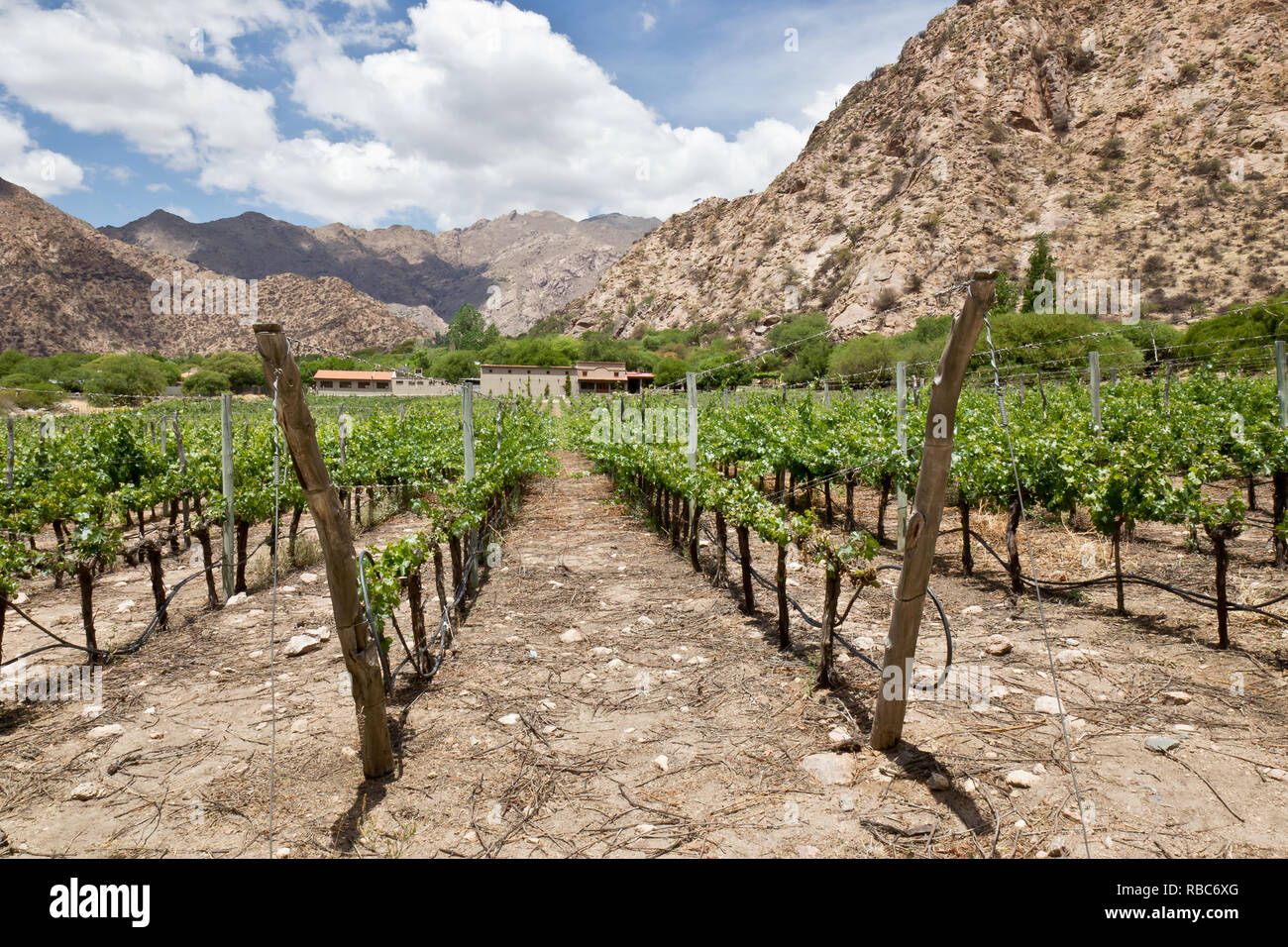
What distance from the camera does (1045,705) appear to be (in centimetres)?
425

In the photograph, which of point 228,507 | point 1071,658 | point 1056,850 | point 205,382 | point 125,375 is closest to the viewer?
point 1056,850

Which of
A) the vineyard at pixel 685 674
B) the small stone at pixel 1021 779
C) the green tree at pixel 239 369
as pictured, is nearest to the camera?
the vineyard at pixel 685 674

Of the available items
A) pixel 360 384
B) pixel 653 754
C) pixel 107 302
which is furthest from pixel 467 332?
pixel 653 754

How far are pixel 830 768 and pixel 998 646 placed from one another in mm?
2239

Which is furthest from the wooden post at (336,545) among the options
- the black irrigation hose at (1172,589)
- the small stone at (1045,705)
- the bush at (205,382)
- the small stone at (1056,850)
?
the bush at (205,382)

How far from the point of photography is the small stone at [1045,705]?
4.18m

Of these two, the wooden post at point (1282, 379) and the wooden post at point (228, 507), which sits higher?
the wooden post at point (1282, 379)

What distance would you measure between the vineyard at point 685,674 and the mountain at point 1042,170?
31.3 metres

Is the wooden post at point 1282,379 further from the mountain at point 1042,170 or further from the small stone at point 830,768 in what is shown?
the mountain at point 1042,170

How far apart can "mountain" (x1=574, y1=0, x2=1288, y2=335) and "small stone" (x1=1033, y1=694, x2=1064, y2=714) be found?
34403 mm

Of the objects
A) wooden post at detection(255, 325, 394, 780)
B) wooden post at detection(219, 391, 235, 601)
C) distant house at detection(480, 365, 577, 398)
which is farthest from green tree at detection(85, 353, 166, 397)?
wooden post at detection(255, 325, 394, 780)

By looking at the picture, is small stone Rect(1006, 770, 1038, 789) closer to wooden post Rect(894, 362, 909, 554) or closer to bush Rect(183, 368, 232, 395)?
wooden post Rect(894, 362, 909, 554)
